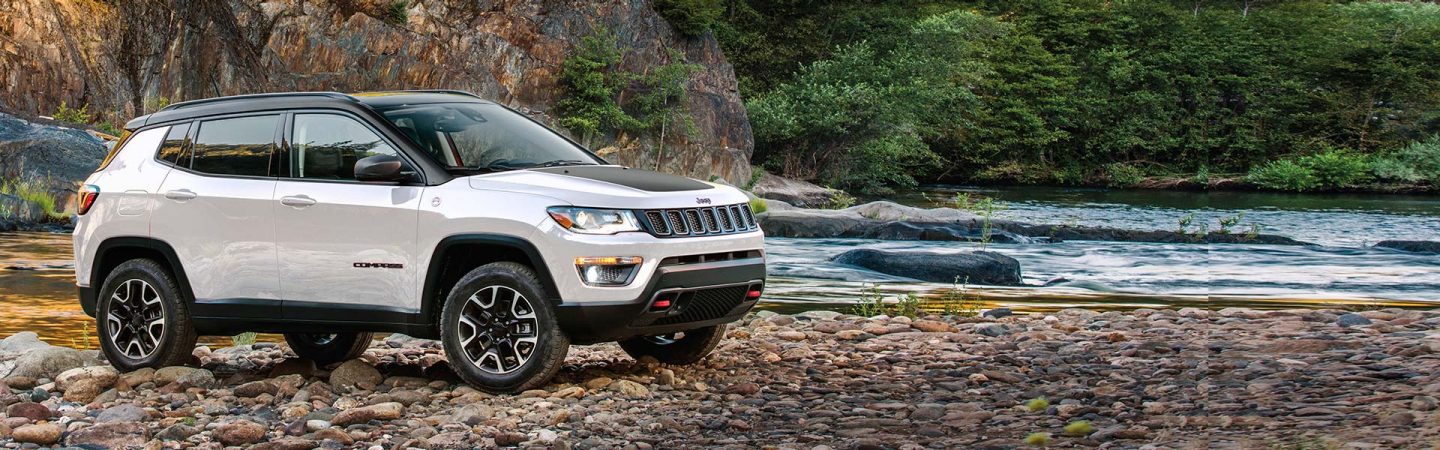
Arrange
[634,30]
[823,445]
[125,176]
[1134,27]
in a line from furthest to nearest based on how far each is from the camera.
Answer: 1. [1134,27]
2. [634,30]
3. [125,176]
4. [823,445]

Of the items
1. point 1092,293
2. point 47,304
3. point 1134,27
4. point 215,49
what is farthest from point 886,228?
point 1134,27

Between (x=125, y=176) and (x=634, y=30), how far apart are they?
1462 inches

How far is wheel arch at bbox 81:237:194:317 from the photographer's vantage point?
8.12 meters

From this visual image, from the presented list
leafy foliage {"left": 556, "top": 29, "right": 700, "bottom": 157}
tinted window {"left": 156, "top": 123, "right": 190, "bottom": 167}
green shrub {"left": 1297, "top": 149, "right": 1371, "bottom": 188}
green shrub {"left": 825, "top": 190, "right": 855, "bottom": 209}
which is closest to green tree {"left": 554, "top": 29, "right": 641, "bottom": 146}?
leafy foliage {"left": 556, "top": 29, "right": 700, "bottom": 157}

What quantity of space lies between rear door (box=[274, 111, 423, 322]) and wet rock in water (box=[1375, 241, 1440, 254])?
71.2 feet

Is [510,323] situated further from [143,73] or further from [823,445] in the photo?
[143,73]

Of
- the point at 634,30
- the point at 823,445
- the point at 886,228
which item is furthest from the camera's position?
the point at 634,30

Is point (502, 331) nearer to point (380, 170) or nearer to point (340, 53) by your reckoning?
point (380, 170)

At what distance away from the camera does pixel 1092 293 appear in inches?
663

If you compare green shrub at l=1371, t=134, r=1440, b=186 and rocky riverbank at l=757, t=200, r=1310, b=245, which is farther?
green shrub at l=1371, t=134, r=1440, b=186

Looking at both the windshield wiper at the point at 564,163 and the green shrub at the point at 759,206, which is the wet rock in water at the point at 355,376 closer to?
the windshield wiper at the point at 564,163

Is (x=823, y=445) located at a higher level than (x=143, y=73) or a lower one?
lower

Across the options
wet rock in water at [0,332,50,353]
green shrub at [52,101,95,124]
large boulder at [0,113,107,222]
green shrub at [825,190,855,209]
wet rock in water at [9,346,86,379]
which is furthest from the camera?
green shrub at [825,190,855,209]

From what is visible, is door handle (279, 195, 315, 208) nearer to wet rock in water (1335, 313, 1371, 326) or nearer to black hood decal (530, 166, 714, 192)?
black hood decal (530, 166, 714, 192)
